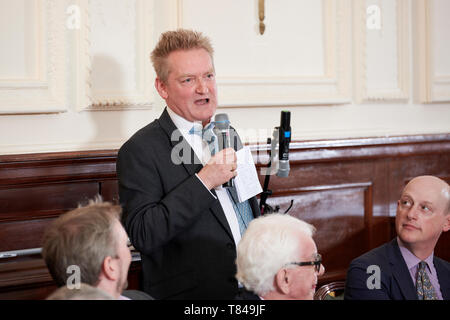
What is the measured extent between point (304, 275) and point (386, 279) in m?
0.71

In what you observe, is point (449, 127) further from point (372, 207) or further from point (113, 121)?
point (113, 121)

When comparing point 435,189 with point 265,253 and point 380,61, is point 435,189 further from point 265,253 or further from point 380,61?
point 380,61

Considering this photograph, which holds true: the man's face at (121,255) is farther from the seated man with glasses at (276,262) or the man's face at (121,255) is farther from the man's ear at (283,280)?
the man's ear at (283,280)

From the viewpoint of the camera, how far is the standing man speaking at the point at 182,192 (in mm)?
2395

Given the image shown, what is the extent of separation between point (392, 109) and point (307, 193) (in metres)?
0.98

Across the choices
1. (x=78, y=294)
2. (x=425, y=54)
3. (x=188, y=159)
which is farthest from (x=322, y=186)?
(x=78, y=294)

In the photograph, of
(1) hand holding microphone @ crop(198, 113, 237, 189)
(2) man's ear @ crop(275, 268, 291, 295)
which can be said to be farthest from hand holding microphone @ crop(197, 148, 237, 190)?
(2) man's ear @ crop(275, 268, 291, 295)

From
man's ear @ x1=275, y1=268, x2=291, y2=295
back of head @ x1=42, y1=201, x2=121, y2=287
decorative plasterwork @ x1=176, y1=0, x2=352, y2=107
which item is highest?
decorative plasterwork @ x1=176, y1=0, x2=352, y2=107

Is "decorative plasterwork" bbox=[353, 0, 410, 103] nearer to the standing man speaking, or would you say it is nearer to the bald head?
the bald head

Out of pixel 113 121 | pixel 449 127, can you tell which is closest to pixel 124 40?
pixel 113 121

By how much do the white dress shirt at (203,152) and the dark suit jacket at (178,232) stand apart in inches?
2.1

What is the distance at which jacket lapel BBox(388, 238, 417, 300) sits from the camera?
101 inches

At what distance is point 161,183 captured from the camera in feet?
8.27

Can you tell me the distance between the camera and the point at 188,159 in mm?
2578
